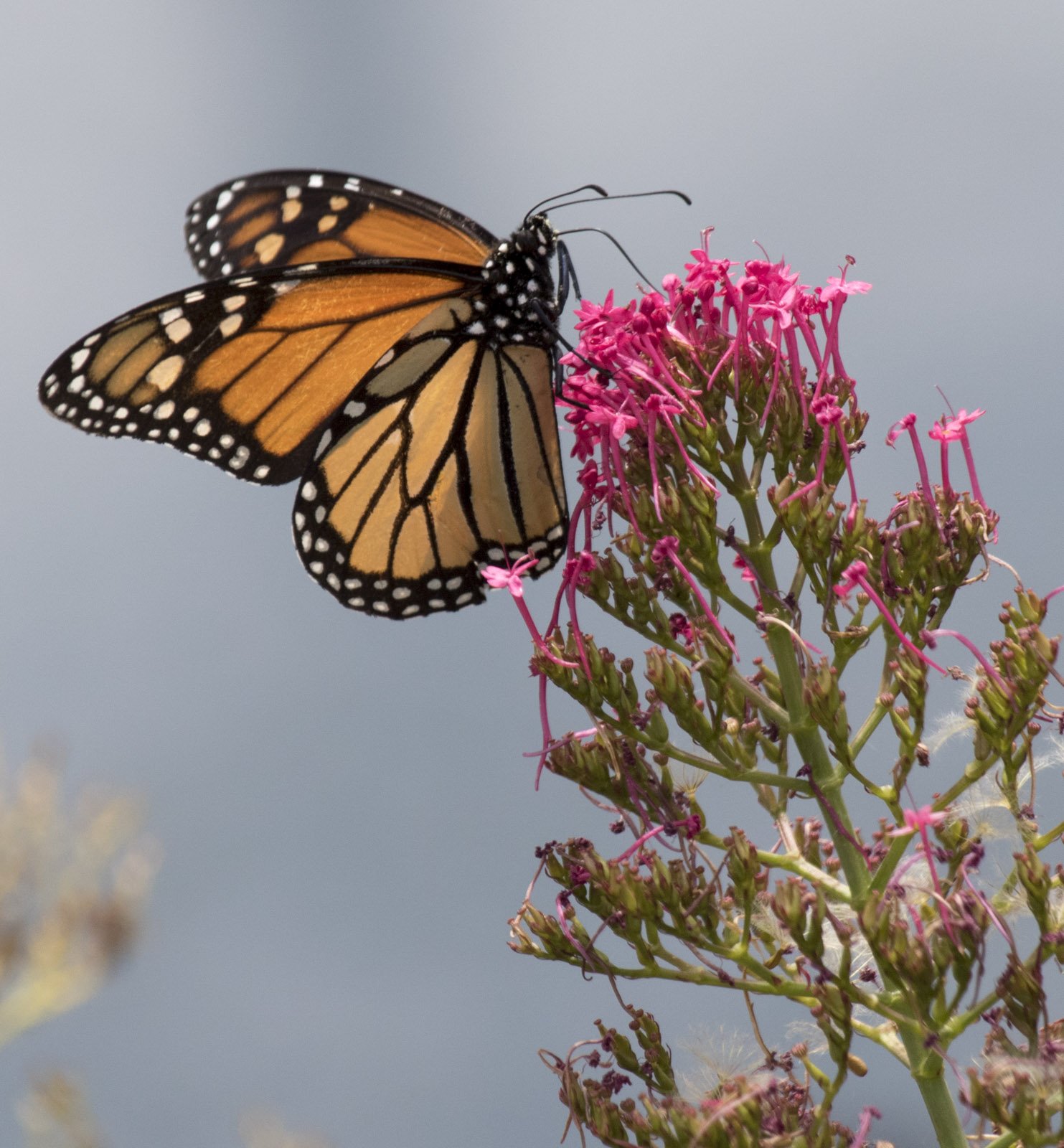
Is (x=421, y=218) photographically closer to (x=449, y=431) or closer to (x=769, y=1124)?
(x=449, y=431)

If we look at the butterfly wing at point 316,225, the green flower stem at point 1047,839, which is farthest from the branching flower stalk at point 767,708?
the butterfly wing at point 316,225

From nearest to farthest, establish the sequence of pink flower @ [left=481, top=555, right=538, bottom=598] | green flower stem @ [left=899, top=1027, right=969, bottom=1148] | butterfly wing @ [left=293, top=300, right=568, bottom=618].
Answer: green flower stem @ [left=899, top=1027, right=969, bottom=1148], pink flower @ [left=481, top=555, right=538, bottom=598], butterfly wing @ [left=293, top=300, right=568, bottom=618]

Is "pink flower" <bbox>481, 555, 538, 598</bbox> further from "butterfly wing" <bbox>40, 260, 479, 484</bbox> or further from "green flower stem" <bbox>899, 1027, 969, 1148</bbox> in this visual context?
"butterfly wing" <bbox>40, 260, 479, 484</bbox>

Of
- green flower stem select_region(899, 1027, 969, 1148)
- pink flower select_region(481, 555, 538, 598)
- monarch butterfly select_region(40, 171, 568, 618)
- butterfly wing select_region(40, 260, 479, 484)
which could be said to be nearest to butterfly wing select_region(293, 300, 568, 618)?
monarch butterfly select_region(40, 171, 568, 618)

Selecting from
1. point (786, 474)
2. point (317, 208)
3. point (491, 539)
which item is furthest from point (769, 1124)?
point (317, 208)

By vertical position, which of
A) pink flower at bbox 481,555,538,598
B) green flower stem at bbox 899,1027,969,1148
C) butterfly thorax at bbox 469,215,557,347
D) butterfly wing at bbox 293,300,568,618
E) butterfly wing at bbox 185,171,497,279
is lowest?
green flower stem at bbox 899,1027,969,1148

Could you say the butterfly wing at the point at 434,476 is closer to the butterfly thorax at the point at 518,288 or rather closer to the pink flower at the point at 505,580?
the butterfly thorax at the point at 518,288
